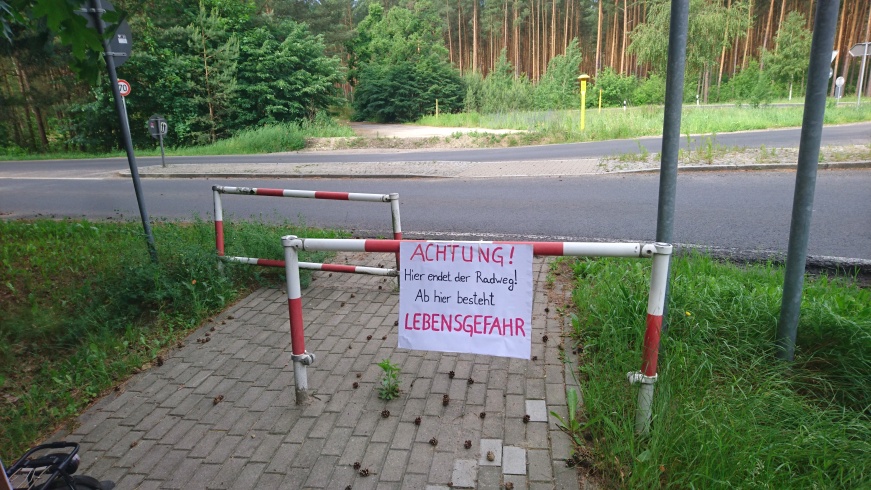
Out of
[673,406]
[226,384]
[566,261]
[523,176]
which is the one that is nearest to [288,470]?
[226,384]

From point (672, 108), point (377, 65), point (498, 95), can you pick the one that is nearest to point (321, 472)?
point (672, 108)

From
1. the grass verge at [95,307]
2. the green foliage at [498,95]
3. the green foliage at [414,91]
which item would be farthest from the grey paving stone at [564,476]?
the green foliage at [414,91]

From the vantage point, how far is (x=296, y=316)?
145 inches

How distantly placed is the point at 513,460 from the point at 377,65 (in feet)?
149

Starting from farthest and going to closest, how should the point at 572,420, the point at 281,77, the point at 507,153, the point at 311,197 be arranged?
1. the point at 281,77
2. the point at 507,153
3. the point at 311,197
4. the point at 572,420

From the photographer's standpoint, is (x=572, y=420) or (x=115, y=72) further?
(x=115, y=72)

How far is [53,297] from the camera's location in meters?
5.96

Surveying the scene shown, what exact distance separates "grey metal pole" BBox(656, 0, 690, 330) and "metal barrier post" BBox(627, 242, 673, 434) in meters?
0.86

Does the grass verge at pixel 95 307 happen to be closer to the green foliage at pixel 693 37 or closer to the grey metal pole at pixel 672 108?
the grey metal pole at pixel 672 108

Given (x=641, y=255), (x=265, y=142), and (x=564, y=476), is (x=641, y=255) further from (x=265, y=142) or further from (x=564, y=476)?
(x=265, y=142)

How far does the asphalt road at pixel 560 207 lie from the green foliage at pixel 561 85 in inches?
1086

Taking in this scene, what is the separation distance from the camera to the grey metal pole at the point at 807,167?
3.56 metres

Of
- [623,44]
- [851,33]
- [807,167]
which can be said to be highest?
[623,44]

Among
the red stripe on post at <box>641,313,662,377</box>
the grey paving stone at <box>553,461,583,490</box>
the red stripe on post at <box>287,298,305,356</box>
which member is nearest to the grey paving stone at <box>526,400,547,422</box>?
the grey paving stone at <box>553,461,583,490</box>
